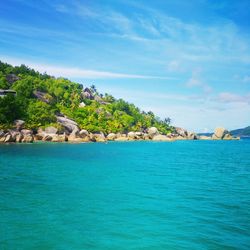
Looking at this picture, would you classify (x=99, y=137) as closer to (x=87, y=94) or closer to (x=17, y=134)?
(x=17, y=134)

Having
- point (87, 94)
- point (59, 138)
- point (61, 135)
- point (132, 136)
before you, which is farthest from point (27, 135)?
point (87, 94)

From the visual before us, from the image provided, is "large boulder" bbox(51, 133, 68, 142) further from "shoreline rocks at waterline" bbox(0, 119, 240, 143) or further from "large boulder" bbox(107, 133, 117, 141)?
"large boulder" bbox(107, 133, 117, 141)

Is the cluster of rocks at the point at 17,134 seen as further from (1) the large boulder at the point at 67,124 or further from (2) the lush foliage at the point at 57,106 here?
(1) the large boulder at the point at 67,124

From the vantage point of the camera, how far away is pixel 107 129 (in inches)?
5561

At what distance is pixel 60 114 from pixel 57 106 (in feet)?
39.4

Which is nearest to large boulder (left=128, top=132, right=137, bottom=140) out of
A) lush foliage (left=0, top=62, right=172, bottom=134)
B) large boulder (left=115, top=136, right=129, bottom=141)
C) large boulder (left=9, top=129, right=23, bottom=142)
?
large boulder (left=115, top=136, right=129, bottom=141)

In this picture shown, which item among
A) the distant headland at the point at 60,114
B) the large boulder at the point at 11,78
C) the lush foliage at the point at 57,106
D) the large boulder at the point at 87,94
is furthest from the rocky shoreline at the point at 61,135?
the large boulder at the point at 87,94

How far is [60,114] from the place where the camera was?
12775 cm

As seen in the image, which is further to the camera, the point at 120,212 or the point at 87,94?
the point at 87,94

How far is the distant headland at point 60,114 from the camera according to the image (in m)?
91.7

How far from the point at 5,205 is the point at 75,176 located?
13.6 m

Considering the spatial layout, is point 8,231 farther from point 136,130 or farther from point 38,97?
point 136,130

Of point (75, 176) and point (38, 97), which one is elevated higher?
point (38, 97)

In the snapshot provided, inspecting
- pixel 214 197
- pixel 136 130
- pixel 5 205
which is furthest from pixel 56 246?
pixel 136 130
